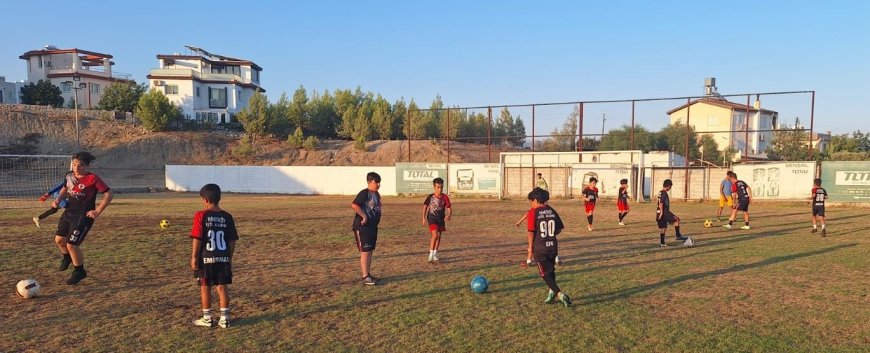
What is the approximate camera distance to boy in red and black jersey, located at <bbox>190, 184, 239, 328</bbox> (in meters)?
5.77

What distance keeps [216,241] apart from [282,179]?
111 feet

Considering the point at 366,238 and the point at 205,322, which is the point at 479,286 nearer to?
the point at 366,238

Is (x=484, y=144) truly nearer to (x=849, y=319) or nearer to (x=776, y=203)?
(x=776, y=203)

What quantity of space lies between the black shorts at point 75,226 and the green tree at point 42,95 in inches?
2628

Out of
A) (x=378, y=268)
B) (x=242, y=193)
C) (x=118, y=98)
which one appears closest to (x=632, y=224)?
(x=378, y=268)

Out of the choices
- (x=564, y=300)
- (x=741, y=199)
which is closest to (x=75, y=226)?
(x=564, y=300)

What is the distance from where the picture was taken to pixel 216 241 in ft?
19.1

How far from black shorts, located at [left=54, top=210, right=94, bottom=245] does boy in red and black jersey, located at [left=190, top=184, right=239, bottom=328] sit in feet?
10.9

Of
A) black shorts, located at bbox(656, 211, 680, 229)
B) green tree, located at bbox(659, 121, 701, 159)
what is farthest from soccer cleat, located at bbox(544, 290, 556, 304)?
green tree, located at bbox(659, 121, 701, 159)

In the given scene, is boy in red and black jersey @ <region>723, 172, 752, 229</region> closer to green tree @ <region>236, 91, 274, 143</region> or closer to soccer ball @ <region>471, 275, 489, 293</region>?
soccer ball @ <region>471, 275, 489, 293</region>

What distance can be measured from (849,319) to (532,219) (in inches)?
156

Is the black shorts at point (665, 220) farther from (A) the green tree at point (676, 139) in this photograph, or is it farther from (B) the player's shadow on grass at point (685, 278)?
(A) the green tree at point (676, 139)

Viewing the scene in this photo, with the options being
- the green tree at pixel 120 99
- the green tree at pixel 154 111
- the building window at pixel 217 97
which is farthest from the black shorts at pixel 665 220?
the building window at pixel 217 97

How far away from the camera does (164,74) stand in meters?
65.2
